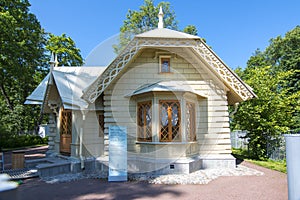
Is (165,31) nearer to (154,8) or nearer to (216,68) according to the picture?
(216,68)

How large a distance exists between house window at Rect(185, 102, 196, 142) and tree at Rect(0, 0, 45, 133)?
17444mm

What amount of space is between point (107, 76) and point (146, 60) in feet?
6.19

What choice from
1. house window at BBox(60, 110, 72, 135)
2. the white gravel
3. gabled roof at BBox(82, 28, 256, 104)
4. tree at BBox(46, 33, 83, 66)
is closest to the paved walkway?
the white gravel

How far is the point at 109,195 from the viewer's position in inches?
228

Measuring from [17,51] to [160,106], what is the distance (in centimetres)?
1693

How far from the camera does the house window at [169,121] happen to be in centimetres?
812

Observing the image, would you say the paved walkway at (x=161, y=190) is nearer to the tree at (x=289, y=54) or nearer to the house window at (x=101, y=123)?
the house window at (x=101, y=123)

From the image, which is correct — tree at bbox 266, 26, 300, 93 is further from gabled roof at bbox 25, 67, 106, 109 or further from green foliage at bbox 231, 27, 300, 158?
gabled roof at bbox 25, 67, 106, 109

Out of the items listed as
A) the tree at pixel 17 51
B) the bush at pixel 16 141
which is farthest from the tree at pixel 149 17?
the bush at pixel 16 141

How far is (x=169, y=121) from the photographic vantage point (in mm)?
8164

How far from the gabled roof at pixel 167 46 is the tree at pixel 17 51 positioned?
48.6ft

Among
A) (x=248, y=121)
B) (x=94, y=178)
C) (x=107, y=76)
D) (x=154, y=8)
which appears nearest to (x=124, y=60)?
(x=107, y=76)

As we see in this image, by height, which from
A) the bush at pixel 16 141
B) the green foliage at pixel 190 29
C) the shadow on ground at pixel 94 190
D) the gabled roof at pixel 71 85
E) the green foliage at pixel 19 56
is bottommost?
the bush at pixel 16 141

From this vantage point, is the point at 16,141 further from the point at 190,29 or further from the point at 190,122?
the point at 190,29
